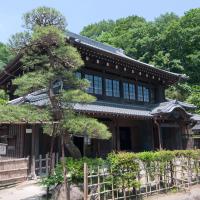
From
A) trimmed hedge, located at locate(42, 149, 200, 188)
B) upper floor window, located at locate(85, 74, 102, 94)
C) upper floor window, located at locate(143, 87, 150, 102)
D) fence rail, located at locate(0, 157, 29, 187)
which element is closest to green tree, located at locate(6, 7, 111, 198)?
trimmed hedge, located at locate(42, 149, 200, 188)

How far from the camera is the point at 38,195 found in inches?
405

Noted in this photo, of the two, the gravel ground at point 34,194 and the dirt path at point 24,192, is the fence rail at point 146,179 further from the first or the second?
the dirt path at point 24,192

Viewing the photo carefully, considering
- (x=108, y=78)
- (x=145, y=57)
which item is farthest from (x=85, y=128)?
(x=145, y=57)

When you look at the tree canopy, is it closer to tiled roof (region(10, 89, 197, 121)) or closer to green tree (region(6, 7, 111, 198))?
green tree (region(6, 7, 111, 198))

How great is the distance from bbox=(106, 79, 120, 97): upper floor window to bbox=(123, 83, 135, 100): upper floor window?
724 millimetres

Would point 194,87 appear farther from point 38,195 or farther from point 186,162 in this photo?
point 38,195

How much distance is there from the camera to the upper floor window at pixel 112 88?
62.1 feet

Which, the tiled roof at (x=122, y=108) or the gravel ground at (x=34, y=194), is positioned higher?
the tiled roof at (x=122, y=108)

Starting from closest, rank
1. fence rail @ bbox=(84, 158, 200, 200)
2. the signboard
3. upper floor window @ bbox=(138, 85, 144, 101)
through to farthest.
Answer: fence rail @ bbox=(84, 158, 200, 200) < the signboard < upper floor window @ bbox=(138, 85, 144, 101)

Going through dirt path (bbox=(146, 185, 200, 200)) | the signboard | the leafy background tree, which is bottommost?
dirt path (bbox=(146, 185, 200, 200))

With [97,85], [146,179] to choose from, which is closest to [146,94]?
[97,85]

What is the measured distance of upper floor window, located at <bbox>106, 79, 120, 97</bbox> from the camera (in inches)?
745

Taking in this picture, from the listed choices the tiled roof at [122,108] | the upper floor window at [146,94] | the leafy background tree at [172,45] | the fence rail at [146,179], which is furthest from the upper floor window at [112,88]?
the leafy background tree at [172,45]

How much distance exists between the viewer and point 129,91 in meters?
20.5
